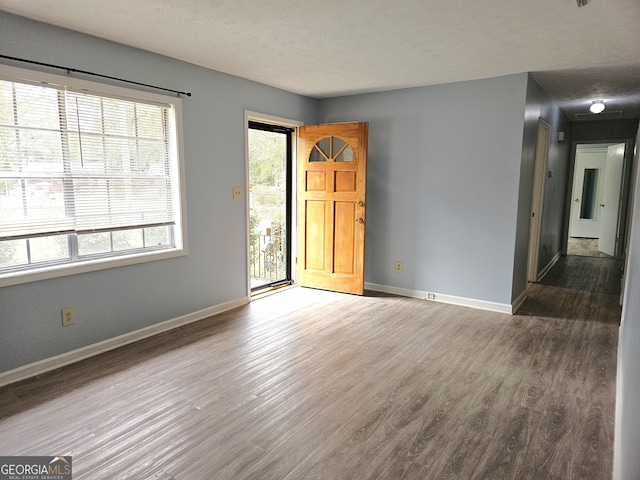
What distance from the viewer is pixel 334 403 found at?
8.26 feet

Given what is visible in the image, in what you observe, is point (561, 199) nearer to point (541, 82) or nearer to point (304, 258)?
point (541, 82)

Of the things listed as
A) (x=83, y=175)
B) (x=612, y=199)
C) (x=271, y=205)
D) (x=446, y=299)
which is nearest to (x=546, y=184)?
(x=446, y=299)

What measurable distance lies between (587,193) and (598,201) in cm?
34

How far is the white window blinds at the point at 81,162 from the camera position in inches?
105

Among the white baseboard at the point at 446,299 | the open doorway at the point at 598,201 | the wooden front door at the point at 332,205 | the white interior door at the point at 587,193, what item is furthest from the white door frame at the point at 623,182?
the wooden front door at the point at 332,205

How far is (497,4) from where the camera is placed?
94.5 inches

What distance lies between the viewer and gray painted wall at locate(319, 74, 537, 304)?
414 centimetres

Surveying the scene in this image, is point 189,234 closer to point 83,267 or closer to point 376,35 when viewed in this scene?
point 83,267

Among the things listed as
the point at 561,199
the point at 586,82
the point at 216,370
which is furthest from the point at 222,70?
the point at 561,199

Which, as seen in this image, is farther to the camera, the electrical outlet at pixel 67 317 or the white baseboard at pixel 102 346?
the electrical outlet at pixel 67 317

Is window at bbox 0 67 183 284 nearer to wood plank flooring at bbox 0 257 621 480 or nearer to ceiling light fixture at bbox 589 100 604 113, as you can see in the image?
wood plank flooring at bbox 0 257 621 480

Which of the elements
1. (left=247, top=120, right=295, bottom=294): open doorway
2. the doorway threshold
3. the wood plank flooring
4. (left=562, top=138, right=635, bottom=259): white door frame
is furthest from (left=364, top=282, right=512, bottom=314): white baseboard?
(left=562, top=138, right=635, bottom=259): white door frame

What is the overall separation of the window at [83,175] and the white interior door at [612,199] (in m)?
7.44

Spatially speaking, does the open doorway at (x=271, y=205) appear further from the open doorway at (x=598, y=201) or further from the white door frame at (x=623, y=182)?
the open doorway at (x=598, y=201)
